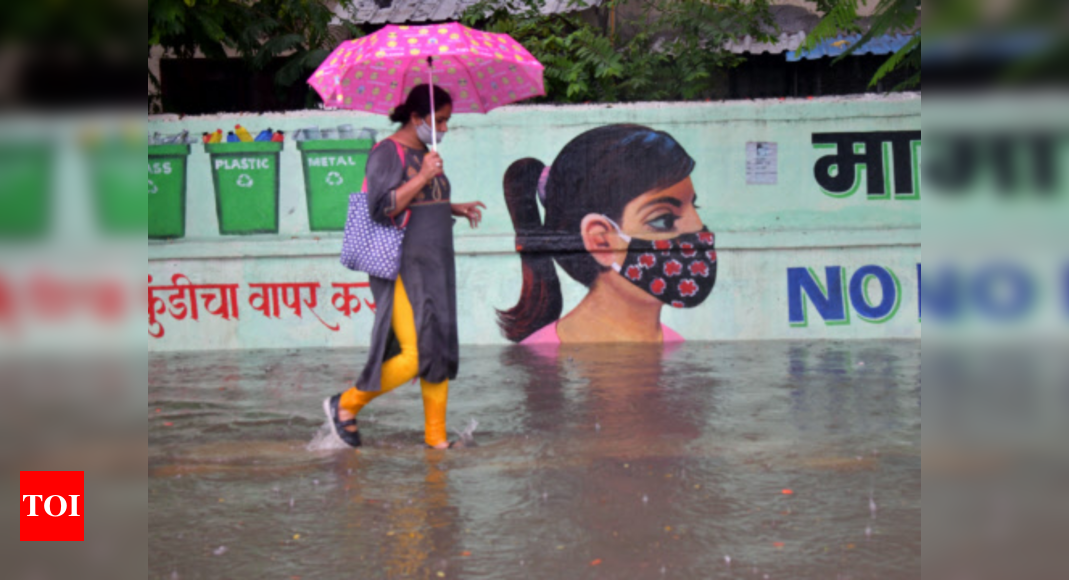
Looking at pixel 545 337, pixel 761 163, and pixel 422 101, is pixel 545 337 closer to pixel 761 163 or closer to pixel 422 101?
pixel 761 163

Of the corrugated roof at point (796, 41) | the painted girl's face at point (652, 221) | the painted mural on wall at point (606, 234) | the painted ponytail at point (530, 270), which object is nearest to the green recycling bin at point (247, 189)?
the painted mural on wall at point (606, 234)

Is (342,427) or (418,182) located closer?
(418,182)

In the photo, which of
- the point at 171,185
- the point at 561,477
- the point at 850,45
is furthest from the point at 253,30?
the point at 561,477

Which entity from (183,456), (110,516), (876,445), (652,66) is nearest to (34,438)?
(110,516)

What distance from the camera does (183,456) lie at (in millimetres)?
5348

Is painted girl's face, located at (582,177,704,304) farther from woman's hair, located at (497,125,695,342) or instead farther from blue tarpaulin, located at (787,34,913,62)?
blue tarpaulin, located at (787,34,913,62)

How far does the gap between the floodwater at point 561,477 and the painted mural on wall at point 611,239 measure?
1132mm

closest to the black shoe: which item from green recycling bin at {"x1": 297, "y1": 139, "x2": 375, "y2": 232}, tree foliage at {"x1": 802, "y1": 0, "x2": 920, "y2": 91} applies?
tree foliage at {"x1": 802, "y1": 0, "x2": 920, "y2": 91}

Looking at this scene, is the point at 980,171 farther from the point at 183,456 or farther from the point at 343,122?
the point at 343,122

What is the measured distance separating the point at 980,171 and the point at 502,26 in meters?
10.8

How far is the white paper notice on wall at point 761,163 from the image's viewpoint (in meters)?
8.85

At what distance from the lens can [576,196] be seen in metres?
8.89

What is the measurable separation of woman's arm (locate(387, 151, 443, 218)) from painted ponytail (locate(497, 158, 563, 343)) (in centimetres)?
384

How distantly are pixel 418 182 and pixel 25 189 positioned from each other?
11.9 feet
